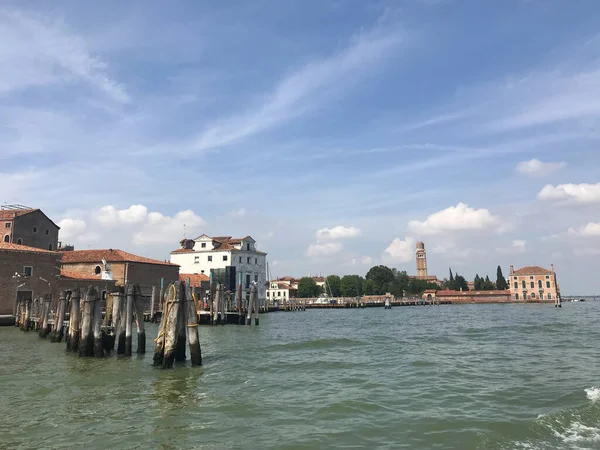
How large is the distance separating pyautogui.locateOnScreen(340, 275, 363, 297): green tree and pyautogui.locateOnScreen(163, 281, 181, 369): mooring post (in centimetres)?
9827

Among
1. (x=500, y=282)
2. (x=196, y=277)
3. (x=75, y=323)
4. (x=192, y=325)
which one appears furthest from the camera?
(x=500, y=282)

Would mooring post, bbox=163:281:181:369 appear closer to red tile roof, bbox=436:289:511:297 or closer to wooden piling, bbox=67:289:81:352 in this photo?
wooden piling, bbox=67:289:81:352

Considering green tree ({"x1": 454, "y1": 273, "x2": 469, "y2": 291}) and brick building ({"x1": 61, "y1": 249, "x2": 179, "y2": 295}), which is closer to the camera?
brick building ({"x1": 61, "y1": 249, "x2": 179, "y2": 295})

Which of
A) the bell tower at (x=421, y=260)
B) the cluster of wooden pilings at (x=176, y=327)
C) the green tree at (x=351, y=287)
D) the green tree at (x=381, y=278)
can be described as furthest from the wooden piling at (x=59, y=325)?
the bell tower at (x=421, y=260)

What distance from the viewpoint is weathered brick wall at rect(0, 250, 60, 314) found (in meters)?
→ 31.3

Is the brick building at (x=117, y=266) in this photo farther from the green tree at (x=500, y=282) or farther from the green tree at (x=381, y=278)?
the green tree at (x=500, y=282)

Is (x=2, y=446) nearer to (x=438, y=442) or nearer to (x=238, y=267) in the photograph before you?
(x=438, y=442)

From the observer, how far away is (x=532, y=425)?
7523 mm

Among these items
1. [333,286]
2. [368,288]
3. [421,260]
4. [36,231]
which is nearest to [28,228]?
[36,231]

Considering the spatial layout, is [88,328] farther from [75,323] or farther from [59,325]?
[59,325]

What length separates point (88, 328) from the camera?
15039mm

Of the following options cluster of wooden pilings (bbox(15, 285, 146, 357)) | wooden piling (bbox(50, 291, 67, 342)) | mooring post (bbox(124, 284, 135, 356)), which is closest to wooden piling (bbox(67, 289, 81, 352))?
cluster of wooden pilings (bbox(15, 285, 146, 357))

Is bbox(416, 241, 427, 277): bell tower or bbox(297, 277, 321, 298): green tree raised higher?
bbox(416, 241, 427, 277): bell tower

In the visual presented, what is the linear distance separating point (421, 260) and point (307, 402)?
15668 centimetres
